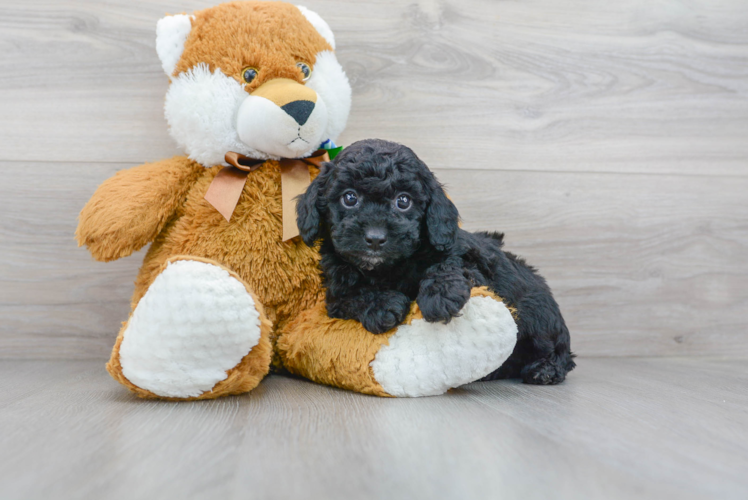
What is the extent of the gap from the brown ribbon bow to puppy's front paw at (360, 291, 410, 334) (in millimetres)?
265

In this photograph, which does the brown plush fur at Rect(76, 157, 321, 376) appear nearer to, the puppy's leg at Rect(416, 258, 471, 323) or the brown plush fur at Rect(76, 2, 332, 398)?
the brown plush fur at Rect(76, 2, 332, 398)

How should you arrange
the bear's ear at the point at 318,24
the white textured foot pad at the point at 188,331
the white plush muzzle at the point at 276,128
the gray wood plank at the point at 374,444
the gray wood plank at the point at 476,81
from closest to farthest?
the gray wood plank at the point at 374,444 → the white textured foot pad at the point at 188,331 → the white plush muzzle at the point at 276,128 → the bear's ear at the point at 318,24 → the gray wood plank at the point at 476,81

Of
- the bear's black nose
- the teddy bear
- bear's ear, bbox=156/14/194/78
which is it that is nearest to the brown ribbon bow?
the teddy bear

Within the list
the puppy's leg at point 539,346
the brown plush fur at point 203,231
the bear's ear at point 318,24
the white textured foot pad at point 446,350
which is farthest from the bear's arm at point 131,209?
the puppy's leg at point 539,346

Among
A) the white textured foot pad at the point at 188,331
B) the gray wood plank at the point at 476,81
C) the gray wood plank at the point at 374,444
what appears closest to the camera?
the gray wood plank at the point at 374,444

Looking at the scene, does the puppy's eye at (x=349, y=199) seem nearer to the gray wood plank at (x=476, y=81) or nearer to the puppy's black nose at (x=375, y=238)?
the puppy's black nose at (x=375, y=238)

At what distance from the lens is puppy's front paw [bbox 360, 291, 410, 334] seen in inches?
38.6

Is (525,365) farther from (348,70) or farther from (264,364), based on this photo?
(348,70)

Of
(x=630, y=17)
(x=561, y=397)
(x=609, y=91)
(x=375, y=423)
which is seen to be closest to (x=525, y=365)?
(x=561, y=397)

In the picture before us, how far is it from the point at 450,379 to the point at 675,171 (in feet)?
3.46

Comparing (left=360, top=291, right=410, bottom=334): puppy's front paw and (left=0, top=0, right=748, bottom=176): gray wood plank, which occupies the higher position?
(left=0, top=0, right=748, bottom=176): gray wood plank

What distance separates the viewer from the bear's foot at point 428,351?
3.17ft

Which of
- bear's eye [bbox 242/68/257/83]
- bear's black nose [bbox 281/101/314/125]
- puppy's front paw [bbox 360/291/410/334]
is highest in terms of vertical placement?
bear's eye [bbox 242/68/257/83]

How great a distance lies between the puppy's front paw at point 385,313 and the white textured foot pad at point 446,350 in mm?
26
